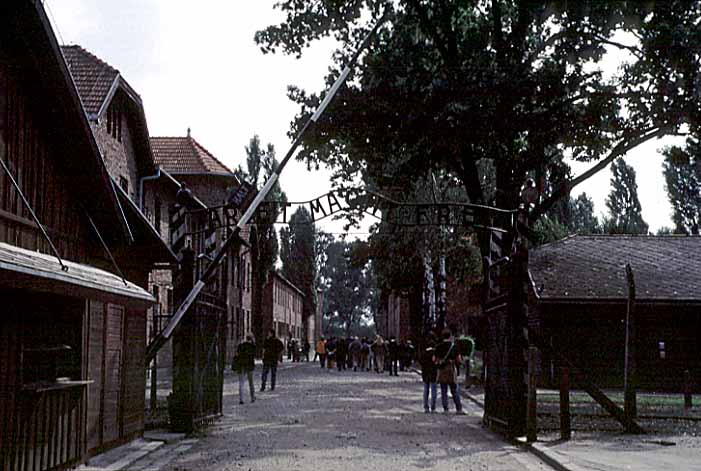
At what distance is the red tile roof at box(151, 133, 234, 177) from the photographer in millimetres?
51719

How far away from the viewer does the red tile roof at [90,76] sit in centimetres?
2909

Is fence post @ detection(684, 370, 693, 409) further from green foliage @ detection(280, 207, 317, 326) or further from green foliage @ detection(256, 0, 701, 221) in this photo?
green foliage @ detection(280, 207, 317, 326)

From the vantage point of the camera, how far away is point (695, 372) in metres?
32.3

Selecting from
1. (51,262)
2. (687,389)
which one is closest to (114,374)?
(51,262)

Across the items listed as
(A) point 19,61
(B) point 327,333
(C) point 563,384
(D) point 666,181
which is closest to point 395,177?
(C) point 563,384

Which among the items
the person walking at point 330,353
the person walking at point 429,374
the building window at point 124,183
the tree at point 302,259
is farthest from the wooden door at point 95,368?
the tree at point 302,259

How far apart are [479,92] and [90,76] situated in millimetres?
14960

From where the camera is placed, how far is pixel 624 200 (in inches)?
2916

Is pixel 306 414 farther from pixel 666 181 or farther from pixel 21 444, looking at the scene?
pixel 666 181

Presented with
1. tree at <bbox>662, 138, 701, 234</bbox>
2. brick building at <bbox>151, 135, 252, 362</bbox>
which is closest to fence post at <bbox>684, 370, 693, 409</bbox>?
brick building at <bbox>151, 135, 252, 362</bbox>

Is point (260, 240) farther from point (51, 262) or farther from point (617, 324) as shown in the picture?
point (51, 262)

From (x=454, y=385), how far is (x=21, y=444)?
12.4 m

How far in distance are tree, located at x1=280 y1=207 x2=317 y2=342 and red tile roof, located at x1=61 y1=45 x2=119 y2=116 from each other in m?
54.7

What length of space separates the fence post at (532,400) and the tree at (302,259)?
72075 millimetres
